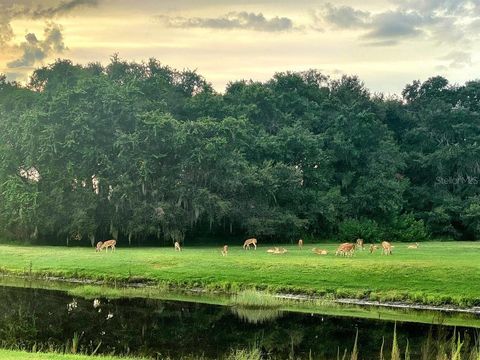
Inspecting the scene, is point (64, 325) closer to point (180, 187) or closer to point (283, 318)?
point (283, 318)

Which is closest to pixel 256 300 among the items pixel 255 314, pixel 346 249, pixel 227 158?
pixel 255 314

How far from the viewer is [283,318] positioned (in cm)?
2298

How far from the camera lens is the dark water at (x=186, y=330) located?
1789 centimetres

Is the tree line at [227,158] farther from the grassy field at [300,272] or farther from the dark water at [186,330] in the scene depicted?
the dark water at [186,330]

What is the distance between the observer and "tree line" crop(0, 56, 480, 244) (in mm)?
51688

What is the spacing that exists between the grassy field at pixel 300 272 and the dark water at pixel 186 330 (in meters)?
4.82

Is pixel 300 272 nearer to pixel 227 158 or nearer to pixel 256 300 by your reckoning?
pixel 256 300

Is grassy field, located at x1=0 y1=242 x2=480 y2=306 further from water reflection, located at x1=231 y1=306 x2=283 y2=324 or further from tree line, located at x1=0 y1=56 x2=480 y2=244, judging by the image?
tree line, located at x1=0 y1=56 x2=480 y2=244

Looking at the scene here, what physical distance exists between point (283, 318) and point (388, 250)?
17268mm

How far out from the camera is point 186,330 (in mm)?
20891

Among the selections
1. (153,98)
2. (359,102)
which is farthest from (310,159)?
(153,98)

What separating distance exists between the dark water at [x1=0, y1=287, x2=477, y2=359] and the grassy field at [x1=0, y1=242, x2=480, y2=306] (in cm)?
482

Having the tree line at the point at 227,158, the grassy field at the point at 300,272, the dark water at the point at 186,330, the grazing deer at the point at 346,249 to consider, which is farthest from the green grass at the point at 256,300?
the tree line at the point at 227,158

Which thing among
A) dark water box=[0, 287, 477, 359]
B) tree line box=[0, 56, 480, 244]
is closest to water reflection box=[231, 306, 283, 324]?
dark water box=[0, 287, 477, 359]
